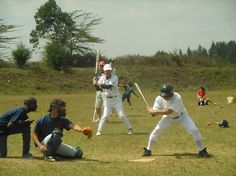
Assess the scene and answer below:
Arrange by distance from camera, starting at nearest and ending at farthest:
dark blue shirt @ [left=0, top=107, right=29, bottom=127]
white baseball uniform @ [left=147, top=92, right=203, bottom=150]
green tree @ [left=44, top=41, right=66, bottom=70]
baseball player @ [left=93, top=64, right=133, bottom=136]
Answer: dark blue shirt @ [left=0, top=107, right=29, bottom=127], white baseball uniform @ [left=147, top=92, right=203, bottom=150], baseball player @ [left=93, top=64, right=133, bottom=136], green tree @ [left=44, top=41, right=66, bottom=70]

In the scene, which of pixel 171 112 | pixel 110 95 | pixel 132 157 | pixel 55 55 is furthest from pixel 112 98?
pixel 55 55

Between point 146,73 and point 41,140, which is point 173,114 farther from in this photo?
point 146,73

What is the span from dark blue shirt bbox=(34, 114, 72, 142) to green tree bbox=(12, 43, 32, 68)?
42136 millimetres

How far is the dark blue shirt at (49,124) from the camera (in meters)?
10.9

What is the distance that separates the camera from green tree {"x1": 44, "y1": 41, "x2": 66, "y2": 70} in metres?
53.9

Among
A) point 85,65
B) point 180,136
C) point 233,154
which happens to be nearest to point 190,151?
point 233,154

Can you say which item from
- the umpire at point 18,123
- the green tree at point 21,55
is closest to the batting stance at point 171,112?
the umpire at point 18,123

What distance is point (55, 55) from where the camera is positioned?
178 ft

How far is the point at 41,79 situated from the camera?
50.5m

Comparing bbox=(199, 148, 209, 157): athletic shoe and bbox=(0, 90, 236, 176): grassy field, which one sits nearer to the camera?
bbox=(0, 90, 236, 176): grassy field

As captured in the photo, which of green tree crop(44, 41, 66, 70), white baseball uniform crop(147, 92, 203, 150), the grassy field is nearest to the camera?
the grassy field

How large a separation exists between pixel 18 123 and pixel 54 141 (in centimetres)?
93

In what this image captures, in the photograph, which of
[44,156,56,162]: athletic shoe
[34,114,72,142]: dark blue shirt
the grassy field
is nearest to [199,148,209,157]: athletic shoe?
the grassy field

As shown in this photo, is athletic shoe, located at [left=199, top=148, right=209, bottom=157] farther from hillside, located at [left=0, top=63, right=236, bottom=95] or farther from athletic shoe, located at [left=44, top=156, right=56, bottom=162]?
hillside, located at [left=0, top=63, right=236, bottom=95]
